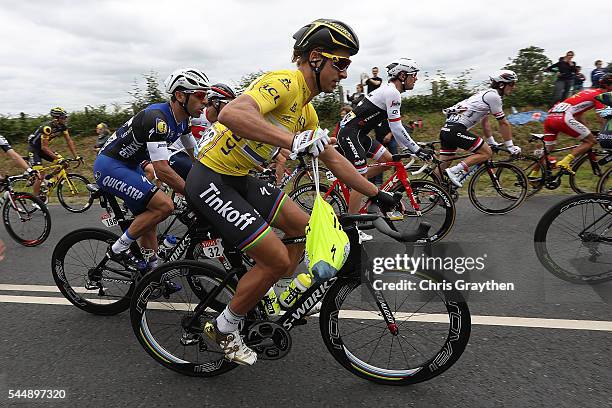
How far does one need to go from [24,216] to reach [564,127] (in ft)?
29.9

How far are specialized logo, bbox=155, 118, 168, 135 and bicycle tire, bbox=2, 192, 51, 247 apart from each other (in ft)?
11.5

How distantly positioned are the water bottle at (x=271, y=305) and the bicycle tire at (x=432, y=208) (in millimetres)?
3058

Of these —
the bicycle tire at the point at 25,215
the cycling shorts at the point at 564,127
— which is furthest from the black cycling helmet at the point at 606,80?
the bicycle tire at the point at 25,215

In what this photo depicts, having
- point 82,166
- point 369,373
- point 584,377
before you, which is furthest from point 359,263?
point 82,166

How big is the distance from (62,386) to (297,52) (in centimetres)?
275

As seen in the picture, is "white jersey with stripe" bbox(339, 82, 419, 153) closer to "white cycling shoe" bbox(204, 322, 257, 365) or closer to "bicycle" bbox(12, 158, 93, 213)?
"white cycling shoe" bbox(204, 322, 257, 365)

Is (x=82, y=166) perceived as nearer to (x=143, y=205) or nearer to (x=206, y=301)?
(x=143, y=205)

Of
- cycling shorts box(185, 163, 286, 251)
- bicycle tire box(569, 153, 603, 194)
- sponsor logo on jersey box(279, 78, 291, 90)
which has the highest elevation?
sponsor logo on jersey box(279, 78, 291, 90)

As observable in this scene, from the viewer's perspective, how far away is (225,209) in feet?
8.64

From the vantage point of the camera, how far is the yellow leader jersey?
247 cm

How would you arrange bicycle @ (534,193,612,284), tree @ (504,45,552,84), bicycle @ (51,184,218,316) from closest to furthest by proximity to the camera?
1. bicycle @ (534,193,612,284)
2. bicycle @ (51,184,218,316)
3. tree @ (504,45,552,84)

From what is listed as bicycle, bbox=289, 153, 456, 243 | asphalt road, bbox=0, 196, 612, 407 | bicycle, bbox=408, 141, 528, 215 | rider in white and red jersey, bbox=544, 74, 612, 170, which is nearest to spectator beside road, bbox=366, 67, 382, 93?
rider in white and red jersey, bbox=544, 74, 612, 170

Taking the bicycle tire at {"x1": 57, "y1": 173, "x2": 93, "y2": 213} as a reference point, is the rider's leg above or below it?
above

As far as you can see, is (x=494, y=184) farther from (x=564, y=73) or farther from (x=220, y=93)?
(x=564, y=73)
